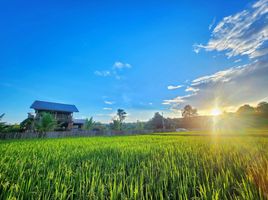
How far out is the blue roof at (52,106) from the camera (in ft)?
88.0

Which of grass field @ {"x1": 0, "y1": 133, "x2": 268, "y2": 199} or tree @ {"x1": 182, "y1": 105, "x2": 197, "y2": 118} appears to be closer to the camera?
grass field @ {"x1": 0, "y1": 133, "x2": 268, "y2": 199}

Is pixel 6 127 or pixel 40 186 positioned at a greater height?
pixel 6 127

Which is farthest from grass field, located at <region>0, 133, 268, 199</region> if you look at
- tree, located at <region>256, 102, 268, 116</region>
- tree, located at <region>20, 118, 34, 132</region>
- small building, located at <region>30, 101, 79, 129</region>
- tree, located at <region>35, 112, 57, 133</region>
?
tree, located at <region>256, 102, 268, 116</region>

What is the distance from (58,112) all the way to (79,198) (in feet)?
102

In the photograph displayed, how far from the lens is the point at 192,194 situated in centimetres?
223

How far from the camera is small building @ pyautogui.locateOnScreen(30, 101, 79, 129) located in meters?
26.9

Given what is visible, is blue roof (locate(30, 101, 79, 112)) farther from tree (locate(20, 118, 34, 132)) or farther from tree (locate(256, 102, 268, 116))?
tree (locate(256, 102, 268, 116))

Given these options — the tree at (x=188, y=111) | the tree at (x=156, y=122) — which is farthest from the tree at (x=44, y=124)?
the tree at (x=188, y=111)

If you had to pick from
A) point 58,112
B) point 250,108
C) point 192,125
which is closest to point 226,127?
point 192,125

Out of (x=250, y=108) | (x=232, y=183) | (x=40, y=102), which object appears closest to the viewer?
(x=232, y=183)

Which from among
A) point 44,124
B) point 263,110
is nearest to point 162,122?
point 263,110

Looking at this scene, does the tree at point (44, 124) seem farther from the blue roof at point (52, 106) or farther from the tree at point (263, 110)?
the tree at point (263, 110)

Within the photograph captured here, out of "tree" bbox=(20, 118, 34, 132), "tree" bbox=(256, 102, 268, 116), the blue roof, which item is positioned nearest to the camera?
"tree" bbox=(20, 118, 34, 132)

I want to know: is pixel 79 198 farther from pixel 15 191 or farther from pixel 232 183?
pixel 232 183
